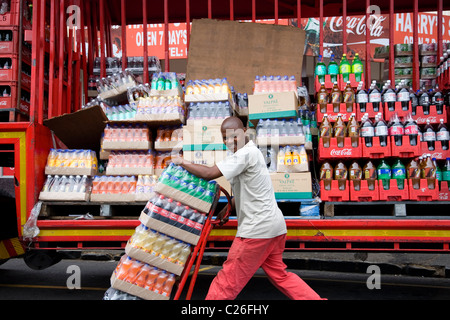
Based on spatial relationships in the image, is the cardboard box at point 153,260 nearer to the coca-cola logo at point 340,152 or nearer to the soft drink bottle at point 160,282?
the soft drink bottle at point 160,282

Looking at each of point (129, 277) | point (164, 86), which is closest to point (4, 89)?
point (164, 86)

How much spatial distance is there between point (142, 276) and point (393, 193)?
2827 millimetres

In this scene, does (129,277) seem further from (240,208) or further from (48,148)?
(48,148)

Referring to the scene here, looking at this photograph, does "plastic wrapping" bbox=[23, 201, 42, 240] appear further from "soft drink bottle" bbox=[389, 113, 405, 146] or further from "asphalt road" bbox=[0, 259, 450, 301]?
"soft drink bottle" bbox=[389, 113, 405, 146]

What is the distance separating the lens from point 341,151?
520 cm

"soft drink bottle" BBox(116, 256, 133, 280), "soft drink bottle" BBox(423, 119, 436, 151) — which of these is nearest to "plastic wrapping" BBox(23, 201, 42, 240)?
"soft drink bottle" BBox(116, 256, 133, 280)

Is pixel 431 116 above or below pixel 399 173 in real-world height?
above

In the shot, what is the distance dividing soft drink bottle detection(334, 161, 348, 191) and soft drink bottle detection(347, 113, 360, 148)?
0.87 ft

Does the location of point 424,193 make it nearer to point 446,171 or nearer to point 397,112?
point 446,171

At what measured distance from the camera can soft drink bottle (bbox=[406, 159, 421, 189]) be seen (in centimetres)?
499

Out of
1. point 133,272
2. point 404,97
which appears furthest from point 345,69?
point 133,272

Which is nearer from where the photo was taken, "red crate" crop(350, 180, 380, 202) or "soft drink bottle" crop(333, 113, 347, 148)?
"red crate" crop(350, 180, 380, 202)

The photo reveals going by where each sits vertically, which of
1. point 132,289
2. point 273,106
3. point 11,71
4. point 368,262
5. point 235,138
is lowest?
point 368,262

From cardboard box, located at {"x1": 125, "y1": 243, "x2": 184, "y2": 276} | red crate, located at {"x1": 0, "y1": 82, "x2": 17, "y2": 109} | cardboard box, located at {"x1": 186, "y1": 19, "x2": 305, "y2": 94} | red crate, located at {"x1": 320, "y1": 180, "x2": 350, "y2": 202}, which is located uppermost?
cardboard box, located at {"x1": 186, "y1": 19, "x2": 305, "y2": 94}
